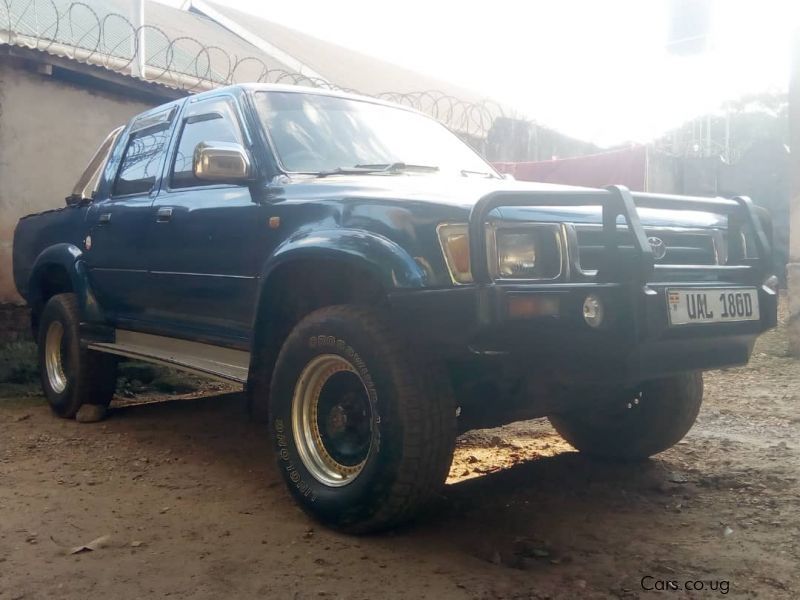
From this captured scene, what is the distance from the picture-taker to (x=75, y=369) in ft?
17.1

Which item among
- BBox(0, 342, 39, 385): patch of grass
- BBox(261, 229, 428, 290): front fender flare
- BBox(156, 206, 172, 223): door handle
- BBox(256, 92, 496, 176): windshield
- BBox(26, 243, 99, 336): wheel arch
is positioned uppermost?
BBox(256, 92, 496, 176): windshield

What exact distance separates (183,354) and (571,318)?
7.71 feet

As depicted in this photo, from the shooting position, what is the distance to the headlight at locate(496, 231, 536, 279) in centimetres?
285

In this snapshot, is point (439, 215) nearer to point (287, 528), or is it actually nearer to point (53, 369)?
point (287, 528)

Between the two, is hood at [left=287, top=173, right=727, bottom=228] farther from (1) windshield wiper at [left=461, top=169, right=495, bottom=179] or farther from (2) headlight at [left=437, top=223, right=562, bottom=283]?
(1) windshield wiper at [left=461, top=169, right=495, bottom=179]

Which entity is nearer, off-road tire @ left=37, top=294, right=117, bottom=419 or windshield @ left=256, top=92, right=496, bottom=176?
windshield @ left=256, top=92, right=496, bottom=176

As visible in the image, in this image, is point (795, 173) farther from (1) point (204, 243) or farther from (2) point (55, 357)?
(2) point (55, 357)

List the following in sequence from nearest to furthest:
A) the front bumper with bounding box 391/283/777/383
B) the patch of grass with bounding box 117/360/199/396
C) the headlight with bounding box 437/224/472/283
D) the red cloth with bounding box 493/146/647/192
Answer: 1. the front bumper with bounding box 391/283/777/383
2. the headlight with bounding box 437/224/472/283
3. the patch of grass with bounding box 117/360/199/396
4. the red cloth with bounding box 493/146/647/192

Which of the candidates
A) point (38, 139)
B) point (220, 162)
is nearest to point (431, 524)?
point (220, 162)

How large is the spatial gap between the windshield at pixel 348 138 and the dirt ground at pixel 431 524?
59.0 inches

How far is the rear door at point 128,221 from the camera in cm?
467

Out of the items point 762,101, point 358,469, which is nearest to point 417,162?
point 358,469

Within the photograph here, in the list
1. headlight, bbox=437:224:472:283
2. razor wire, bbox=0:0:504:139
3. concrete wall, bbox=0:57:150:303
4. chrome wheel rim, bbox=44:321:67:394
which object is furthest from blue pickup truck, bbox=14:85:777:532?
razor wire, bbox=0:0:504:139

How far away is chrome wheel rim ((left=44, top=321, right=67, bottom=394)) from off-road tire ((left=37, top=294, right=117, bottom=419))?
0.04 m
